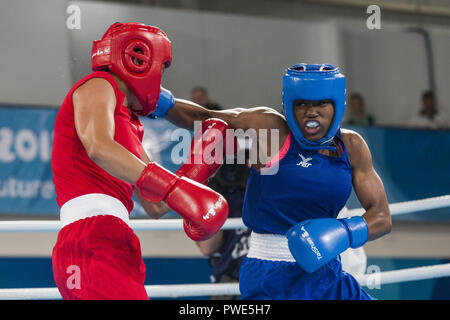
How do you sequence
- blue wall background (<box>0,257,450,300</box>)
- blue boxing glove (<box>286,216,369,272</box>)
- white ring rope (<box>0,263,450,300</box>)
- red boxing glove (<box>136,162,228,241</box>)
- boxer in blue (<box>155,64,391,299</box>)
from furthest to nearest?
1. blue wall background (<box>0,257,450,300</box>)
2. white ring rope (<box>0,263,450,300</box>)
3. boxer in blue (<box>155,64,391,299</box>)
4. blue boxing glove (<box>286,216,369,272</box>)
5. red boxing glove (<box>136,162,228,241</box>)

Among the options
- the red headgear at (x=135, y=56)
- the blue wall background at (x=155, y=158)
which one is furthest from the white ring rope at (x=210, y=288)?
the blue wall background at (x=155, y=158)

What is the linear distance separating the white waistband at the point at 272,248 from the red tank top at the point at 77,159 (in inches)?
21.8

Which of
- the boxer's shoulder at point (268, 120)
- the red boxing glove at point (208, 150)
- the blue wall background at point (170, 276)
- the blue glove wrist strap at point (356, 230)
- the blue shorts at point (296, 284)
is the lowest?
the blue wall background at point (170, 276)

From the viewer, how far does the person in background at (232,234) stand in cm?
340

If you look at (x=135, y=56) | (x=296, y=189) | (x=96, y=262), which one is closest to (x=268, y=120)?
(x=296, y=189)

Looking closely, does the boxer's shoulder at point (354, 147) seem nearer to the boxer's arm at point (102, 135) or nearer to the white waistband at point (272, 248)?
the white waistband at point (272, 248)

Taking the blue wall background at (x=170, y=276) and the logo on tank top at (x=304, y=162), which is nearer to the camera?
the logo on tank top at (x=304, y=162)

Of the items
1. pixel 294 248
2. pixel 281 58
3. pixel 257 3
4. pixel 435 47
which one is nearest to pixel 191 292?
pixel 294 248

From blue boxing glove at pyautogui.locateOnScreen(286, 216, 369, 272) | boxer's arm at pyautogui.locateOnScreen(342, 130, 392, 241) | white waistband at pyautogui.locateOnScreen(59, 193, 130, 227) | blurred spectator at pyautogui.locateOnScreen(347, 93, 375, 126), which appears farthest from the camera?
blurred spectator at pyautogui.locateOnScreen(347, 93, 375, 126)

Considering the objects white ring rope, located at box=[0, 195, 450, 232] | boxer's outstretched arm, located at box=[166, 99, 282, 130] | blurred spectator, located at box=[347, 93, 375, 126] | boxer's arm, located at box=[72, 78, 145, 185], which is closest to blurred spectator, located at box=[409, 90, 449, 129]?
blurred spectator, located at box=[347, 93, 375, 126]

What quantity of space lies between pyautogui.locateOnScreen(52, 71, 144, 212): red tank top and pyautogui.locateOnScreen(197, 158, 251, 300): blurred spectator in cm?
145

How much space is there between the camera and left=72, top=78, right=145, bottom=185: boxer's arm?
177 cm

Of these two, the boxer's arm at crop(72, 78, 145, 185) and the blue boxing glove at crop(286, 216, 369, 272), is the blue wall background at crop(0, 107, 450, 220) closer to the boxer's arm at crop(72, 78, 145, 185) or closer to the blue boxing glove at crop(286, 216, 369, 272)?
the blue boxing glove at crop(286, 216, 369, 272)
